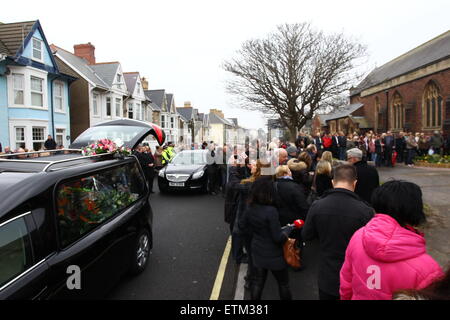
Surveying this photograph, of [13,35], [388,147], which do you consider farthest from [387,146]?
[13,35]

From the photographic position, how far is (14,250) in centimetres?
222

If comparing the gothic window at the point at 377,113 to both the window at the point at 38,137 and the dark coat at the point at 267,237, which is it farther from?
the dark coat at the point at 267,237

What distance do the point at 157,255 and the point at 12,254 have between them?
295 cm

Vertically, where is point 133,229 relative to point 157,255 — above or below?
above

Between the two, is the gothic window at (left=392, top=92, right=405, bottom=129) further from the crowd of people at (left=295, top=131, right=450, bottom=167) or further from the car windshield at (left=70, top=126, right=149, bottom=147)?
the car windshield at (left=70, top=126, right=149, bottom=147)

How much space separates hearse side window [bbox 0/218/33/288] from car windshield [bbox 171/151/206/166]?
8793mm

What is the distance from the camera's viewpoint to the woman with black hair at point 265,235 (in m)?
3.02

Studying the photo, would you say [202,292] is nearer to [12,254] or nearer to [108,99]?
[12,254]

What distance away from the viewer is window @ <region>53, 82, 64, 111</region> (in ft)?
67.5

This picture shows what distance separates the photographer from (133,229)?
3979 millimetres

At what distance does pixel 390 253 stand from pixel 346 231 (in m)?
0.91

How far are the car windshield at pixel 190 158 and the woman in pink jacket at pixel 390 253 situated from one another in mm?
9368

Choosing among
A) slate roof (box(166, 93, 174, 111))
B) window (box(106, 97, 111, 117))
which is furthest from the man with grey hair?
slate roof (box(166, 93, 174, 111))

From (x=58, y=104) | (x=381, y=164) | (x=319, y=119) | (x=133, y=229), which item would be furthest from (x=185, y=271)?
(x=319, y=119)
